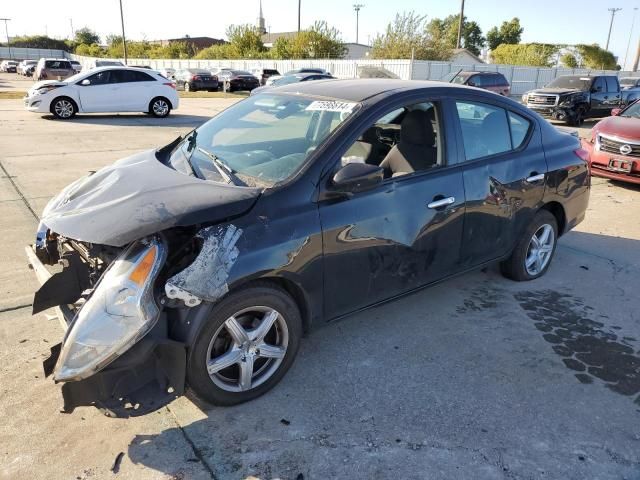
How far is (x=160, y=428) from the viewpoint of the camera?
2779mm

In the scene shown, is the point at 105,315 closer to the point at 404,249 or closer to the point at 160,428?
the point at 160,428

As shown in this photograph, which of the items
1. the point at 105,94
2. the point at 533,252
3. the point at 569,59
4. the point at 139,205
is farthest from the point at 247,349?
the point at 569,59

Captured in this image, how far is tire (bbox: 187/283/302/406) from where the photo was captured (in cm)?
269

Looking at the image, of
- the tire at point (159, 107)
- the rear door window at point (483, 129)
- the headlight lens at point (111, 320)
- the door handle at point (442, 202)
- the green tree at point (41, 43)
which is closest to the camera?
the headlight lens at point (111, 320)

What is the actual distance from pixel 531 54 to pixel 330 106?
54143 mm

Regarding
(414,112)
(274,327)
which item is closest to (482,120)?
(414,112)

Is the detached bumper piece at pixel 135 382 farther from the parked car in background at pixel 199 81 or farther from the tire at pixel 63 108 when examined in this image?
the parked car in background at pixel 199 81

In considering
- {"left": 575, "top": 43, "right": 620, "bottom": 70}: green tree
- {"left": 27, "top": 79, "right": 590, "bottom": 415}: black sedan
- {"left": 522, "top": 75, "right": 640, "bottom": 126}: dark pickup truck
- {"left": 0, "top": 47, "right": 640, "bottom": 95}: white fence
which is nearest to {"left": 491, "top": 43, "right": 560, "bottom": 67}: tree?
{"left": 575, "top": 43, "right": 620, "bottom": 70}: green tree

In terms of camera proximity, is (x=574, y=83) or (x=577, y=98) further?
(x=574, y=83)

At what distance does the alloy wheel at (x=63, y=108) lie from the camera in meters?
15.6

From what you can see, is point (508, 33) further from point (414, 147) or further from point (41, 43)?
point (414, 147)

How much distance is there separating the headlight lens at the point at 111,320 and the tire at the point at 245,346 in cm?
33

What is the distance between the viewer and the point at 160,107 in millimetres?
17359

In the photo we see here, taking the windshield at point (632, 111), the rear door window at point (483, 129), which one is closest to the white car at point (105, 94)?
the windshield at point (632, 111)
